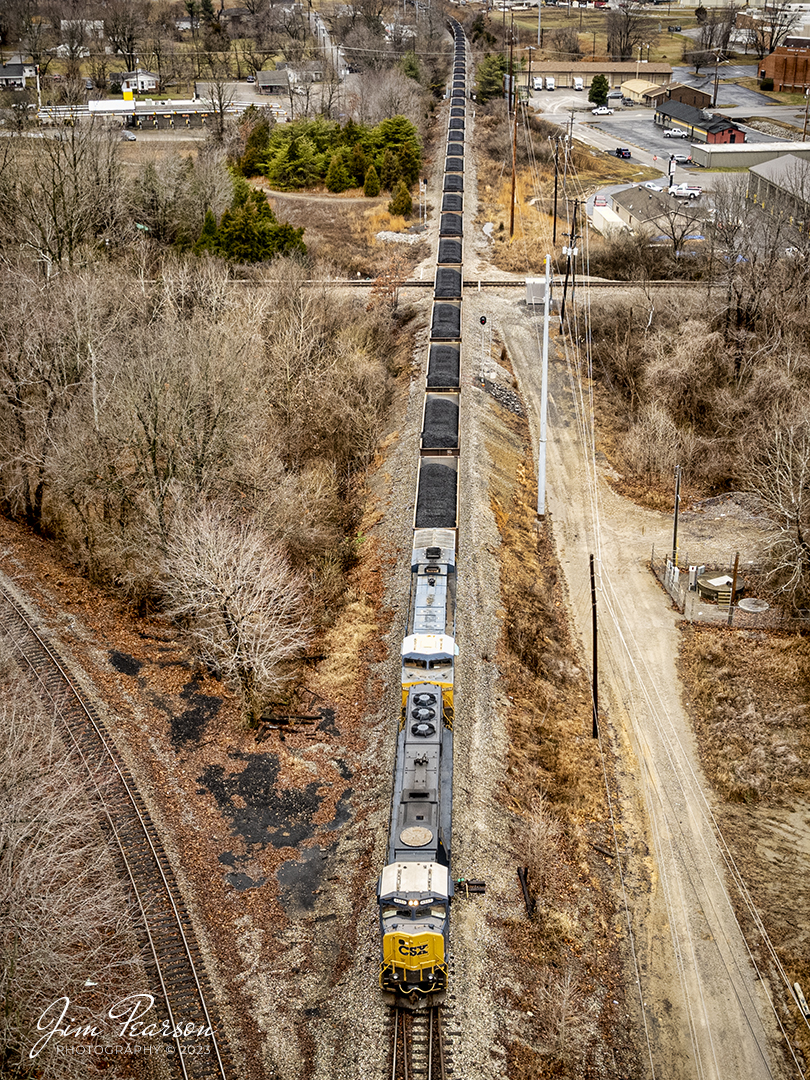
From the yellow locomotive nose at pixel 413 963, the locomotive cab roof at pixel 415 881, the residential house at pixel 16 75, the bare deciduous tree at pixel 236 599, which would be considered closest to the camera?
the yellow locomotive nose at pixel 413 963

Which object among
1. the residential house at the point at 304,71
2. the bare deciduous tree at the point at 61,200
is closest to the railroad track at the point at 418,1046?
the bare deciduous tree at the point at 61,200

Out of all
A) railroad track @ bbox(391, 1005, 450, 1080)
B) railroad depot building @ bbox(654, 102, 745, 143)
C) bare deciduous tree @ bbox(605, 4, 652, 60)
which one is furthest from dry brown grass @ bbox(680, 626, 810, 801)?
bare deciduous tree @ bbox(605, 4, 652, 60)

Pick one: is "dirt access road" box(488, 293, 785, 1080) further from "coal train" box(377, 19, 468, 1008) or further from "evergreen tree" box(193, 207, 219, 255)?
"evergreen tree" box(193, 207, 219, 255)

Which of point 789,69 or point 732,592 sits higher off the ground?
point 789,69

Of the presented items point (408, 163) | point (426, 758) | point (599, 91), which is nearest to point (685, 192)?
point (408, 163)

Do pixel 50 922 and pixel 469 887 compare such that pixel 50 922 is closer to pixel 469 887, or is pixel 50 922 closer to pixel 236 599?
pixel 469 887

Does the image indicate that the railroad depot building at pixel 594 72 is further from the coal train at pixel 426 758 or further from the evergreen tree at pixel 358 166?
the coal train at pixel 426 758

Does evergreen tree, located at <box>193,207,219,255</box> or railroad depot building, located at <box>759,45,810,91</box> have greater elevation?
railroad depot building, located at <box>759,45,810,91</box>
